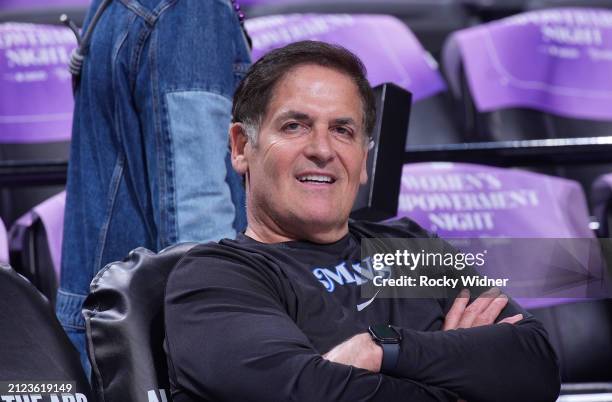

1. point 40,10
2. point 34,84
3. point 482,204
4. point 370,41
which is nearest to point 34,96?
point 34,84

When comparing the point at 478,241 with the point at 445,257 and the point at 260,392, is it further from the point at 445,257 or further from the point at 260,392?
the point at 260,392

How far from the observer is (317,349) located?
134 cm

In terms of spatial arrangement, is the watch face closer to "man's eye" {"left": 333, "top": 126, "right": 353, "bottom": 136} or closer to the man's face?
the man's face

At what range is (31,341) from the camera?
52.2 inches

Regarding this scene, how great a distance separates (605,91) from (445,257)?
57.6 inches

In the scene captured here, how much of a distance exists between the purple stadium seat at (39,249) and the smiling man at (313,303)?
75 cm

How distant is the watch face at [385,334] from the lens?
1.27 metres

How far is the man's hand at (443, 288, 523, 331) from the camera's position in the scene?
4.70 ft

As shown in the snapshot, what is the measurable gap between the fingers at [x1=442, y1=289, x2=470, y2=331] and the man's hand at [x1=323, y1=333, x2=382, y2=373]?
0.20m

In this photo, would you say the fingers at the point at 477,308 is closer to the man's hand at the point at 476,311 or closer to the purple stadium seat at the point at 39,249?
the man's hand at the point at 476,311

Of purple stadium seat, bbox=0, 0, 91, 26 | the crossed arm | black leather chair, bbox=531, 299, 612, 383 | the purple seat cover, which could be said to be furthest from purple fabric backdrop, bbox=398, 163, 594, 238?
purple stadium seat, bbox=0, 0, 91, 26

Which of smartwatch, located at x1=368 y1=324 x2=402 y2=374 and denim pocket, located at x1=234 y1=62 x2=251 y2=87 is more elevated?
denim pocket, located at x1=234 y1=62 x2=251 y2=87

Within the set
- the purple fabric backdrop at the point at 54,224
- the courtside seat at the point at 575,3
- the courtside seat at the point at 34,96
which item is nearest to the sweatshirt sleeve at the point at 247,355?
the purple fabric backdrop at the point at 54,224

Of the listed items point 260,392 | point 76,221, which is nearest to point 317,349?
point 260,392
